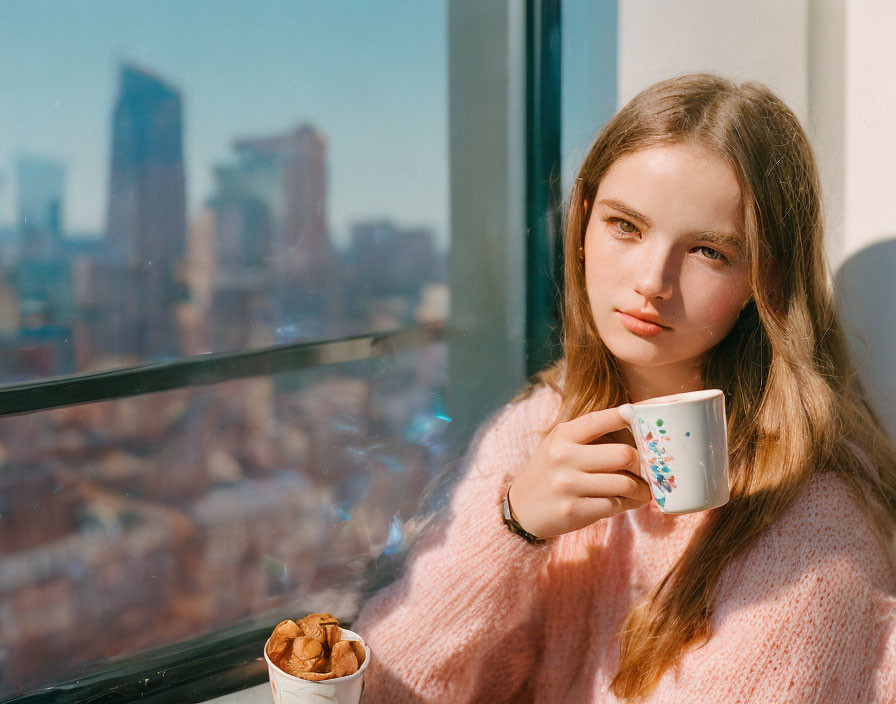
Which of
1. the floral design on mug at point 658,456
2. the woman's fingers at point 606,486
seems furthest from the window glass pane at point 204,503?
the floral design on mug at point 658,456

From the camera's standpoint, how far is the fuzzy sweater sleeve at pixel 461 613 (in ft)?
3.07

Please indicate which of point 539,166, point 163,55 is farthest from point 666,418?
point 163,55

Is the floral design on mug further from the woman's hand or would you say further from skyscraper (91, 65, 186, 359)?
skyscraper (91, 65, 186, 359)

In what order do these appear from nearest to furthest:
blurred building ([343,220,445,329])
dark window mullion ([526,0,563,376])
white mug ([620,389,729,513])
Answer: white mug ([620,389,729,513])
blurred building ([343,220,445,329])
dark window mullion ([526,0,563,376])

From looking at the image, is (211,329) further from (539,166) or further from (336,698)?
(539,166)

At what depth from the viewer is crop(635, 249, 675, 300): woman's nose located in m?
0.85

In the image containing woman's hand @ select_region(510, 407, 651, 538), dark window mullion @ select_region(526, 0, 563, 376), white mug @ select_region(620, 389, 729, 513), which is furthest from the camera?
dark window mullion @ select_region(526, 0, 563, 376)

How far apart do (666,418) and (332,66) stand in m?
0.55

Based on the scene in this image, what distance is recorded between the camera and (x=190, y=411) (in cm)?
90

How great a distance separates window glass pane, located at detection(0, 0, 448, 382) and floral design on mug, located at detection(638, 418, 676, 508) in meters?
0.38

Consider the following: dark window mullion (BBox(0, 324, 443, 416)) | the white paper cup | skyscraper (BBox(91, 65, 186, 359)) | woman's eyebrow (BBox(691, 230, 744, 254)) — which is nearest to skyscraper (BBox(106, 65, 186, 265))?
skyscraper (BBox(91, 65, 186, 359))

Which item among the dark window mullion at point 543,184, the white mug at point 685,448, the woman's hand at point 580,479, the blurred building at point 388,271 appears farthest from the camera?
the dark window mullion at point 543,184

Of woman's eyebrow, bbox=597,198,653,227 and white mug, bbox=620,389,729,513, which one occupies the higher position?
woman's eyebrow, bbox=597,198,653,227

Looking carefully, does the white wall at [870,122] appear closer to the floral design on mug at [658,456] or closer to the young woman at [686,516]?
the young woman at [686,516]
